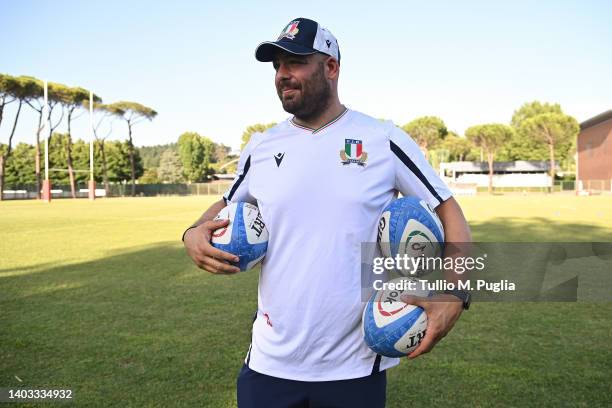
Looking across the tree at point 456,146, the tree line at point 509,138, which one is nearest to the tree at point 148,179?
the tree line at point 509,138

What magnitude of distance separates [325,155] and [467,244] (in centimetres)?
72

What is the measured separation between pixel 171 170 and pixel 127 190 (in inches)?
1915

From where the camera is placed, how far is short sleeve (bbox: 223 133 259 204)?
275 centimetres

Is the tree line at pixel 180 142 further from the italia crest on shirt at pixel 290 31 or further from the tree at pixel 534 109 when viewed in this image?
the italia crest on shirt at pixel 290 31

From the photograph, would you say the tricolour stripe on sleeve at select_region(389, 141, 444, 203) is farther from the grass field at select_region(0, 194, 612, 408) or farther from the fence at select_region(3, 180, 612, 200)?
the fence at select_region(3, 180, 612, 200)

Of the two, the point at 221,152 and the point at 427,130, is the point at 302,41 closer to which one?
the point at 427,130

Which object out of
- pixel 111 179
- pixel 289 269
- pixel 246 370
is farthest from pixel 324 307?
pixel 111 179

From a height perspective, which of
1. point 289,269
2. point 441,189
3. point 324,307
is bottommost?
point 324,307

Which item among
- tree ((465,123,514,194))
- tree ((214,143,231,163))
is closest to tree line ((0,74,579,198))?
tree ((465,123,514,194))

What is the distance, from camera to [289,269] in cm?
230

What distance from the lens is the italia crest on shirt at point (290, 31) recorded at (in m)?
2.38

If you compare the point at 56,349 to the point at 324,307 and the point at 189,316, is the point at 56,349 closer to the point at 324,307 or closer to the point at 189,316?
the point at 189,316

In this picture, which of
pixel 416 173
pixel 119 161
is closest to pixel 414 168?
pixel 416 173

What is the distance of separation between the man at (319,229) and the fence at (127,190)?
7689 centimetres
